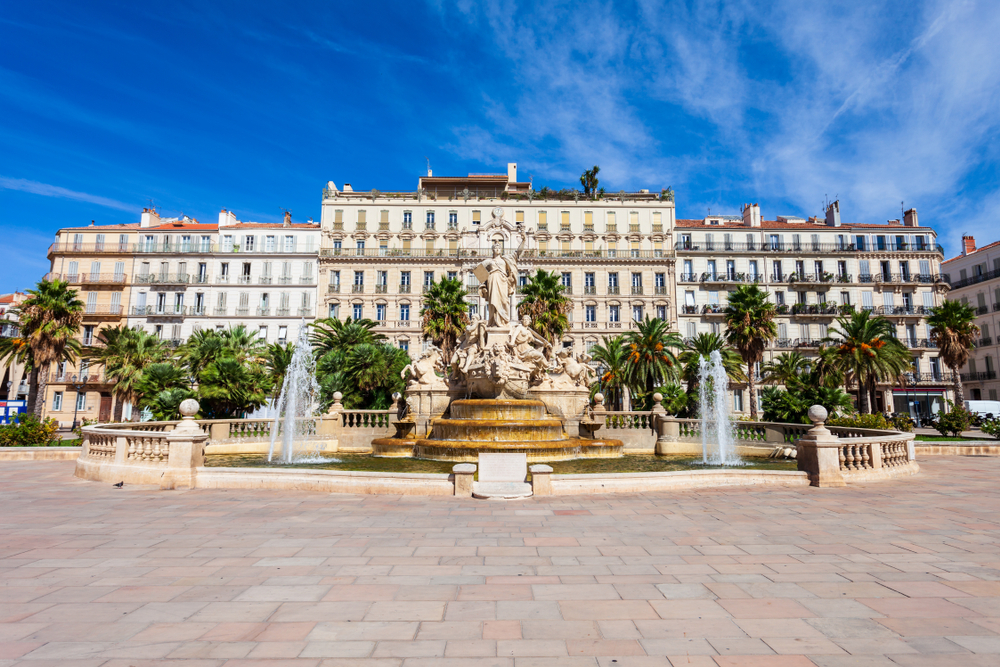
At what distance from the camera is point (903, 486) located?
11195 mm

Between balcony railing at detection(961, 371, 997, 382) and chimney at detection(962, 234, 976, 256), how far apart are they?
42.1 feet

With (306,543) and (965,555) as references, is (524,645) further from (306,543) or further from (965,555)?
(965,555)

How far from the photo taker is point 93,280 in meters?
51.0

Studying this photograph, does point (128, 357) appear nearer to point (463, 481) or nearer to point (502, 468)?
point (463, 481)

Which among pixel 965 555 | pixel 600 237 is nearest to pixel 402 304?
pixel 600 237

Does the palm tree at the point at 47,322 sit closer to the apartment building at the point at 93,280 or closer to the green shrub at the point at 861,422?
the apartment building at the point at 93,280

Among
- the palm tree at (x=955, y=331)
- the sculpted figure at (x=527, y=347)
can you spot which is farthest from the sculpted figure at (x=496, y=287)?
the palm tree at (x=955, y=331)

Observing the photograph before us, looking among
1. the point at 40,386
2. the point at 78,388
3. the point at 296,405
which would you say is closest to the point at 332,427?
the point at 296,405

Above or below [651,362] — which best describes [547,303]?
above

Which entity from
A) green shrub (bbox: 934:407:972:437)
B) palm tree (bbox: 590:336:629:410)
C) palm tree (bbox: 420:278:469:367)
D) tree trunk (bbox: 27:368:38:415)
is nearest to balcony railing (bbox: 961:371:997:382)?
green shrub (bbox: 934:407:972:437)

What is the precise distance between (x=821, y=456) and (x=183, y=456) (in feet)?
42.4

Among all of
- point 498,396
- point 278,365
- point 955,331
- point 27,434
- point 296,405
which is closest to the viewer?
point 498,396

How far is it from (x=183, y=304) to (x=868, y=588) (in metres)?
57.0

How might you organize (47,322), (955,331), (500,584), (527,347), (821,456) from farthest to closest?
(955,331)
(47,322)
(527,347)
(821,456)
(500,584)
